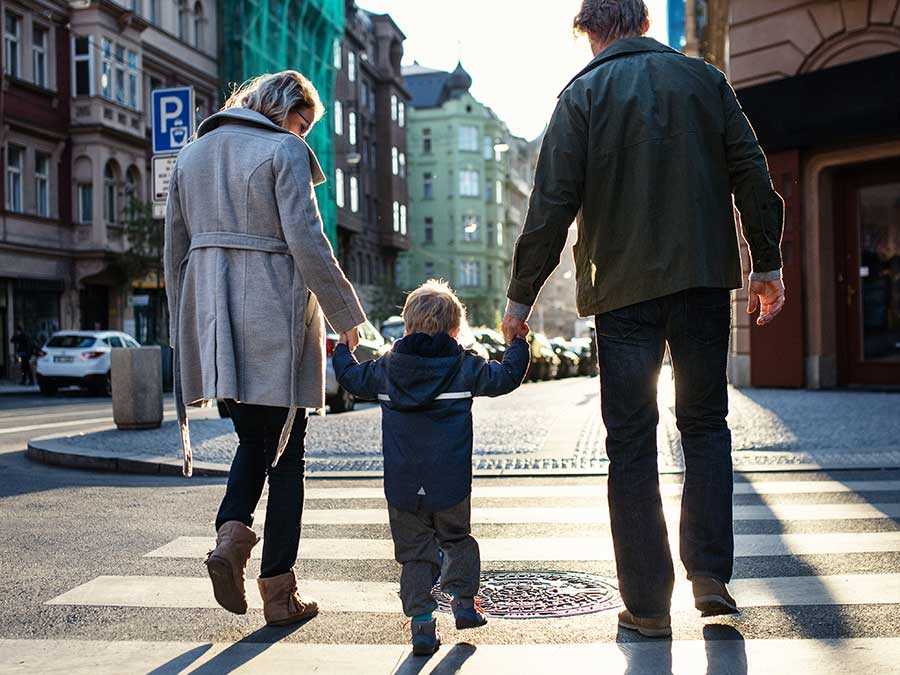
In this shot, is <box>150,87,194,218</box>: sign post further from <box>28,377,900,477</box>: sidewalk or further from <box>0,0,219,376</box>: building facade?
<box>0,0,219,376</box>: building facade

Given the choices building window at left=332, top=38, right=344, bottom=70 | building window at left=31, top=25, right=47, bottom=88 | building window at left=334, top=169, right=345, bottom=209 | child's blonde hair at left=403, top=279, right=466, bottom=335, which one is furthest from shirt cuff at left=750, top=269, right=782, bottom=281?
building window at left=332, top=38, right=344, bottom=70

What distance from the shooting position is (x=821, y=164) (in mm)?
16172

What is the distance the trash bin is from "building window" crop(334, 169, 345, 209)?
42.1 metres

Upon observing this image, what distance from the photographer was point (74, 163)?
3425 cm

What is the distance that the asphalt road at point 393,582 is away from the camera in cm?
351

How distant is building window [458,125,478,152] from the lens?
85.6 meters

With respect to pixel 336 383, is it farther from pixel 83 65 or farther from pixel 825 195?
pixel 83 65

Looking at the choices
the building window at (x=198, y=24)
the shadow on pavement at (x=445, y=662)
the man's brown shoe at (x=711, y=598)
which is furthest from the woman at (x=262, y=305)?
the building window at (x=198, y=24)

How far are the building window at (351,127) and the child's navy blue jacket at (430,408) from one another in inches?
2161

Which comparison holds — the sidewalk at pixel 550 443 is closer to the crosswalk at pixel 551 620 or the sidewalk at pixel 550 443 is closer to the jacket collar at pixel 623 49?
the crosswalk at pixel 551 620

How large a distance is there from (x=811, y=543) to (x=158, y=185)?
9949mm

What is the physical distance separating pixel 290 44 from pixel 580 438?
41.9 metres

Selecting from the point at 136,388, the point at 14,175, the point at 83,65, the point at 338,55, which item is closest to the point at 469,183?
the point at 338,55

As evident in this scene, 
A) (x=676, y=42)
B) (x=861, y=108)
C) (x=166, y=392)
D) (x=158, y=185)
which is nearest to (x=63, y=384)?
(x=166, y=392)
